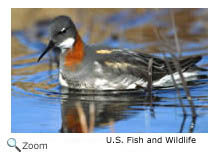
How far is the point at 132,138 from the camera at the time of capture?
610 centimetres

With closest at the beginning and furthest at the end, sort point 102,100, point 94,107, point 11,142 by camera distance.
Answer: point 11,142
point 94,107
point 102,100

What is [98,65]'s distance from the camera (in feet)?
27.3

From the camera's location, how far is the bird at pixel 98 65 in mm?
8297

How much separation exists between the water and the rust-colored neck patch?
45cm

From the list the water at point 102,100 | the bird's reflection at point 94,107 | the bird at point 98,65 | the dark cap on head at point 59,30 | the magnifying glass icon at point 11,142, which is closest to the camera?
the magnifying glass icon at point 11,142

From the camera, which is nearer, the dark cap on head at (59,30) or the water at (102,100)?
the water at (102,100)

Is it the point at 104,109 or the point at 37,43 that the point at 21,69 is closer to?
the point at 37,43

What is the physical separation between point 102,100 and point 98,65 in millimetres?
818

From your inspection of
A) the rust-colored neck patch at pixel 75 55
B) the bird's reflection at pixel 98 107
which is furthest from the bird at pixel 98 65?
the bird's reflection at pixel 98 107

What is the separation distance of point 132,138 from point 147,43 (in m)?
5.19

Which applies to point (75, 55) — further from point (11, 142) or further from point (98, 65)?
point (11, 142)

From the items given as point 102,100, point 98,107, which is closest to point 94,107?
point 98,107

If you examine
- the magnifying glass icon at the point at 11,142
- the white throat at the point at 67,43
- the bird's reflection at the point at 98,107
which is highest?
the white throat at the point at 67,43

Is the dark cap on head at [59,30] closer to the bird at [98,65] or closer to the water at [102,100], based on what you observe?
the bird at [98,65]
